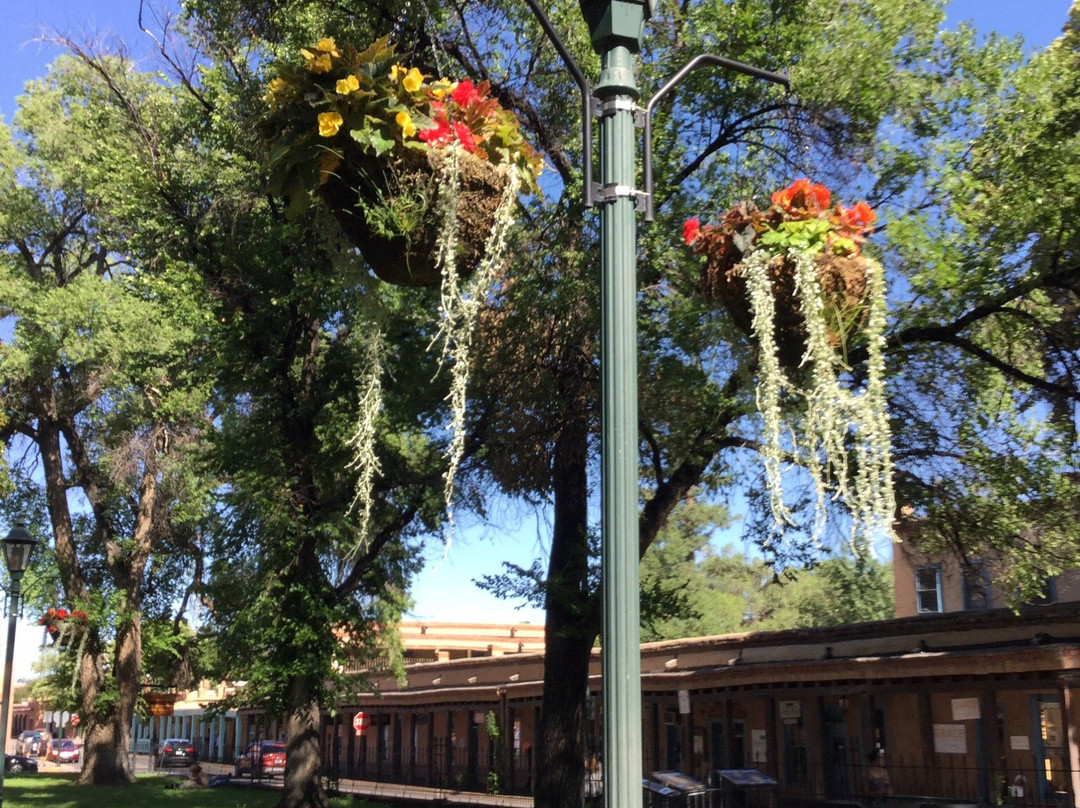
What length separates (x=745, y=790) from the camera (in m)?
20.2

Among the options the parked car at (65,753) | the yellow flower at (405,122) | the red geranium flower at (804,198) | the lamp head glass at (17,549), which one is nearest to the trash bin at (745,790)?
the lamp head glass at (17,549)

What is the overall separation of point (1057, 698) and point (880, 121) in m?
13.2

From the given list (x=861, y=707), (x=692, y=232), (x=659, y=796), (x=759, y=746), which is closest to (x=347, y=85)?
(x=692, y=232)

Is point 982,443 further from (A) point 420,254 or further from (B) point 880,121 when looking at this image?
(A) point 420,254

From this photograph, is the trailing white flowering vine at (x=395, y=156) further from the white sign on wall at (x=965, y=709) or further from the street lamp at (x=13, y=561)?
the white sign on wall at (x=965, y=709)

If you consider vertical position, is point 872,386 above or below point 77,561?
below

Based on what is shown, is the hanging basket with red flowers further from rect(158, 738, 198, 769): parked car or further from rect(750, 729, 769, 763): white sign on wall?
rect(158, 738, 198, 769): parked car

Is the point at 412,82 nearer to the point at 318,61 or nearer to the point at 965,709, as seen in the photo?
the point at 318,61

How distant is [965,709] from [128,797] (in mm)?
21262

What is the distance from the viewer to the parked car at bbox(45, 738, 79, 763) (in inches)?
2714

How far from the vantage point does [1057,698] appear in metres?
21.1

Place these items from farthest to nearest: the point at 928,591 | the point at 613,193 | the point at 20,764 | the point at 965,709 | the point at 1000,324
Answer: the point at 20,764 < the point at 928,591 < the point at 965,709 < the point at 1000,324 < the point at 613,193

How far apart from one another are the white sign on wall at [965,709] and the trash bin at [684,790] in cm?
585

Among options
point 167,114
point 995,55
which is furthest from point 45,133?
point 995,55
